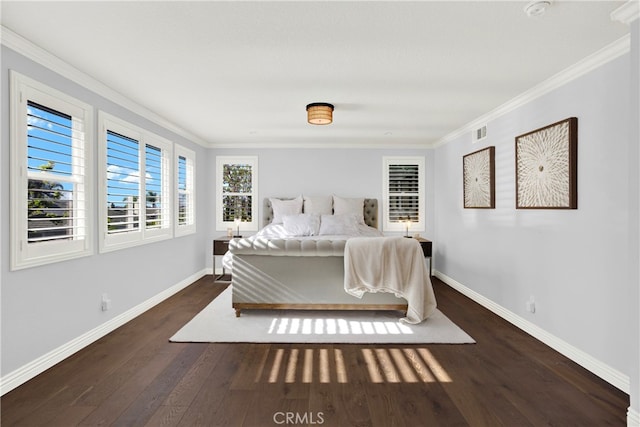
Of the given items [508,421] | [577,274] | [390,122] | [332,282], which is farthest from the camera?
[390,122]

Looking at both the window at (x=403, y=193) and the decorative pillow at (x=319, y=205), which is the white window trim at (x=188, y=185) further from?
the window at (x=403, y=193)

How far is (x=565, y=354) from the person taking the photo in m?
2.97

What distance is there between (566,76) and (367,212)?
3764mm

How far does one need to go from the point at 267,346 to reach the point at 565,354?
8.40 feet

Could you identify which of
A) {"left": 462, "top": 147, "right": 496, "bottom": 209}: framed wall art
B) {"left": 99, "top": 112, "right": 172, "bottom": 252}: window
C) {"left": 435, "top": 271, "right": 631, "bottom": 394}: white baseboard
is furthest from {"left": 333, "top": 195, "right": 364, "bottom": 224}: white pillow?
{"left": 99, "top": 112, "right": 172, "bottom": 252}: window

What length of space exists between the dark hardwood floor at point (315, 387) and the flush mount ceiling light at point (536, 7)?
2394mm

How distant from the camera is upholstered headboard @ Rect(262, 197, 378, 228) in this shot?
20.7ft

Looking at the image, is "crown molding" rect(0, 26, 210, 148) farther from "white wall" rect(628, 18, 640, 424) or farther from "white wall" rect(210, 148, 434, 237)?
"white wall" rect(628, 18, 640, 424)

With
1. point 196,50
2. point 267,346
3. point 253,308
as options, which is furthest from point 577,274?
point 196,50

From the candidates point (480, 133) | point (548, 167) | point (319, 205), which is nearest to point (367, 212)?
point (319, 205)

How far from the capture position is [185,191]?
556 cm

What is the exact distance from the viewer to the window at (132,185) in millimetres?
3480

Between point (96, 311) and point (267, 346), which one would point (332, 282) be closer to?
point (267, 346)

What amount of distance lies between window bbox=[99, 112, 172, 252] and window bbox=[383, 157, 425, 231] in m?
3.69
